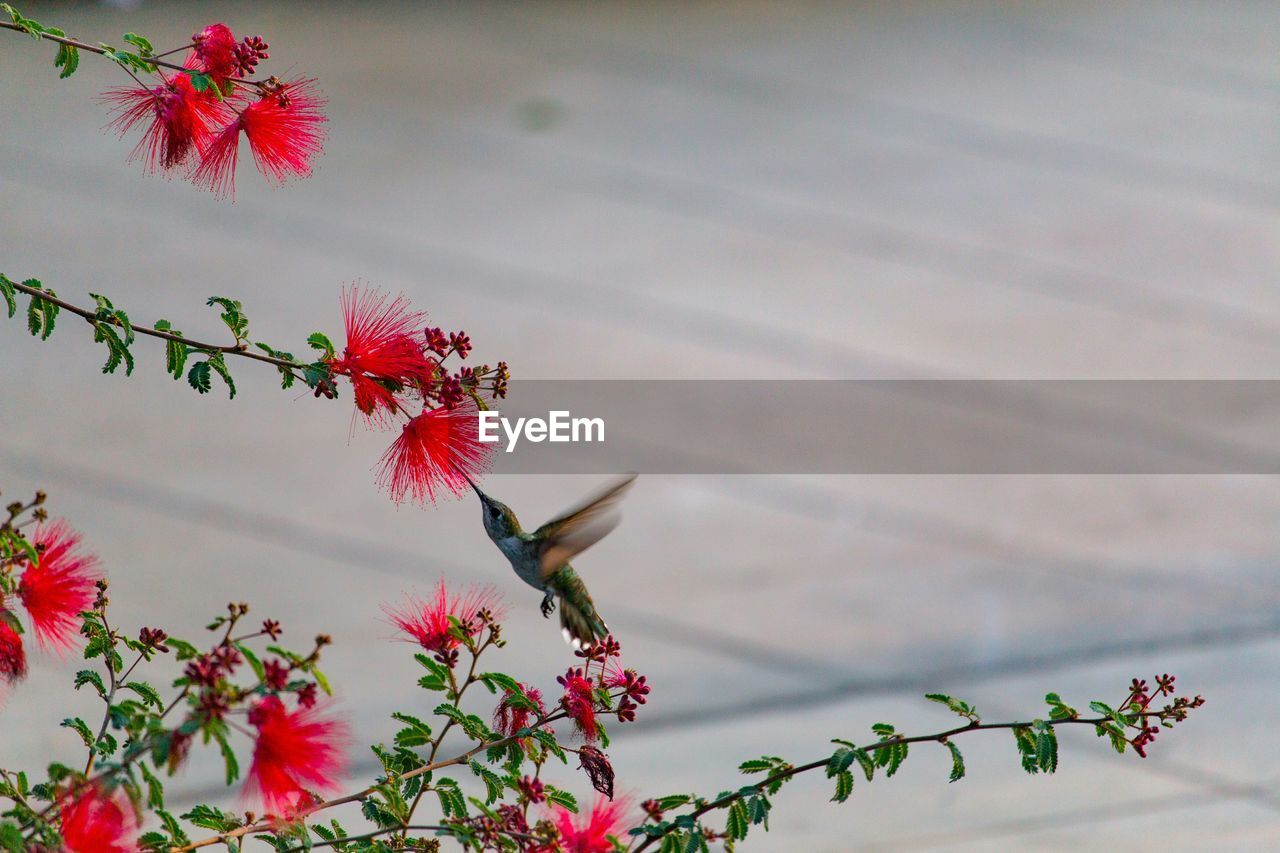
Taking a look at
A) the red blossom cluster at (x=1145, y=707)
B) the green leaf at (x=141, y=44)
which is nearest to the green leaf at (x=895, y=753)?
the red blossom cluster at (x=1145, y=707)

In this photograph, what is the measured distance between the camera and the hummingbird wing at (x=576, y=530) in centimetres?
96

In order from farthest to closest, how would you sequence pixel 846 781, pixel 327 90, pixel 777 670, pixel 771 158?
pixel 327 90
pixel 771 158
pixel 777 670
pixel 846 781

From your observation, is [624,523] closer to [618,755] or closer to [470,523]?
[470,523]

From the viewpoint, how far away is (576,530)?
991mm

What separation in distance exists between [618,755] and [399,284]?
144 centimetres

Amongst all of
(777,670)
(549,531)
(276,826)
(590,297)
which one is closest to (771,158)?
(590,297)

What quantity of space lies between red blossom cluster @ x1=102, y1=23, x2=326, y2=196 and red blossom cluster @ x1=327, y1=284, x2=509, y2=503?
12 cm

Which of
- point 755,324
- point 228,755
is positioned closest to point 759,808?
point 228,755

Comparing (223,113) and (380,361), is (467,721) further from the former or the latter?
(223,113)

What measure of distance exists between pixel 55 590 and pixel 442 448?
0.74 feet

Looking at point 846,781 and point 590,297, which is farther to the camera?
point 590,297

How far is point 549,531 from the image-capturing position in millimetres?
996

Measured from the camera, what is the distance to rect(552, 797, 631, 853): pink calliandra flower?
2.86 feet

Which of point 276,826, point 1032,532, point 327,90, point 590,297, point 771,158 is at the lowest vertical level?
point 276,826
